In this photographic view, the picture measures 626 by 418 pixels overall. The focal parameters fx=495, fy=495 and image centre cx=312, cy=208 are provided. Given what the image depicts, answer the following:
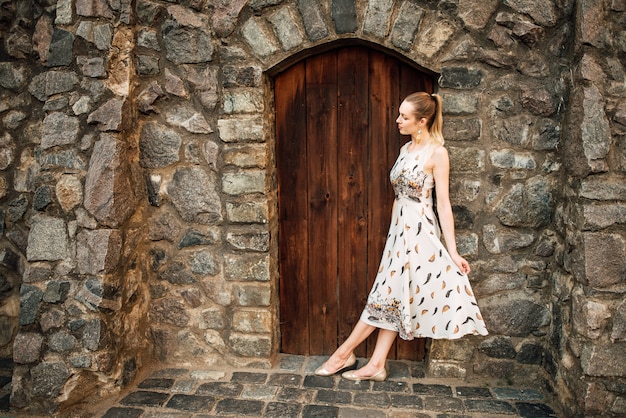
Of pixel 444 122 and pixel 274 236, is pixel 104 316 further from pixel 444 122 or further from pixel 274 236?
pixel 444 122

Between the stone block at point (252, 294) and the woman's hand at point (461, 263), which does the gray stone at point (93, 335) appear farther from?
the woman's hand at point (461, 263)

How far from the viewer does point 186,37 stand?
319 centimetres

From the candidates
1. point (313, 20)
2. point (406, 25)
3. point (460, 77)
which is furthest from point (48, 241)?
point (460, 77)

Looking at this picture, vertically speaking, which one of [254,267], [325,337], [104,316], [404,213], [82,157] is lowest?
[325,337]

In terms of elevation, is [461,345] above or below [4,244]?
below

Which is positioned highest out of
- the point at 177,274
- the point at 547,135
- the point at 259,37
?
the point at 259,37

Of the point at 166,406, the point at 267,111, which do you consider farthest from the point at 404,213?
the point at 166,406

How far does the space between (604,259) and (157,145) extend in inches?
110

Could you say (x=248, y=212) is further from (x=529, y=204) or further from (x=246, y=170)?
(x=529, y=204)

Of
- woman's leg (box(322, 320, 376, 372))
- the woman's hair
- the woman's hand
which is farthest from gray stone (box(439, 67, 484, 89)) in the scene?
woman's leg (box(322, 320, 376, 372))

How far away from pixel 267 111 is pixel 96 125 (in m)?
1.06

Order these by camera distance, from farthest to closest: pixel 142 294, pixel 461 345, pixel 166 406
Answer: pixel 142 294 < pixel 461 345 < pixel 166 406

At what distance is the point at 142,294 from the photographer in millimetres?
3422

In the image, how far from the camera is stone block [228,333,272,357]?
338 cm
